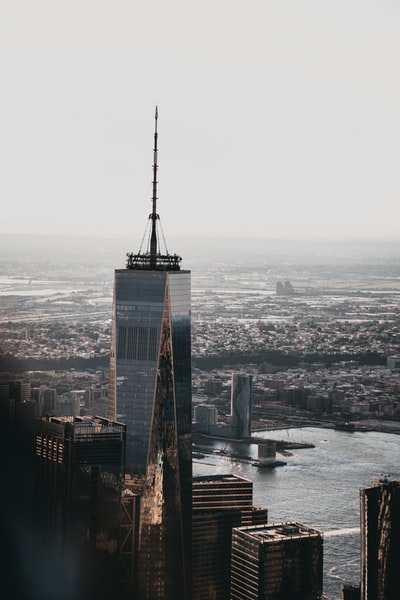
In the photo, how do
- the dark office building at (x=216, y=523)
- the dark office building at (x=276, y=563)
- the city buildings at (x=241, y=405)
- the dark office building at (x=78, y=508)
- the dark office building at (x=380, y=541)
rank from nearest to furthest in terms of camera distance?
1. the dark office building at (x=78, y=508)
2. the dark office building at (x=276, y=563)
3. the dark office building at (x=380, y=541)
4. the dark office building at (x=216, y=523)
5. the city buildings at (x=241, y=405)

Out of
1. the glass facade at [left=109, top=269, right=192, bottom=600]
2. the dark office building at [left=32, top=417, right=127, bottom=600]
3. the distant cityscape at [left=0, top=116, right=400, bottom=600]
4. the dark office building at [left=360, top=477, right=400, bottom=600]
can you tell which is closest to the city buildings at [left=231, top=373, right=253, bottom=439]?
the distant cityscape at [left=0, top=116, right=400, bottom=600]

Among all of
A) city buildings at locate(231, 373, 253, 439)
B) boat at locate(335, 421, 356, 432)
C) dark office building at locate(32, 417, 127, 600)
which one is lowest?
boat at locate(335, 421, 356, 432)

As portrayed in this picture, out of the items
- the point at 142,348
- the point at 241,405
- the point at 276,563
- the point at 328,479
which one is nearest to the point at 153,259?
the point at 142,348

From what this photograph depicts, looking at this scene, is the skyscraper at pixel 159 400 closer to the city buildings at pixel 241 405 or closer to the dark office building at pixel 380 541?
the dark office building at pixel 380 541

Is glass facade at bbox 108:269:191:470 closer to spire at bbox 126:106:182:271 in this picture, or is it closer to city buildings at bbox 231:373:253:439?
spire at bbox 126:106:182:271

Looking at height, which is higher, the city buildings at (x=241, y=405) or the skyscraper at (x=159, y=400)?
the skyscraper at (x=159, y=400)

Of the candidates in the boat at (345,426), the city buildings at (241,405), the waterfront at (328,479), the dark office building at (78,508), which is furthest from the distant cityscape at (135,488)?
the boat at (345,426)
